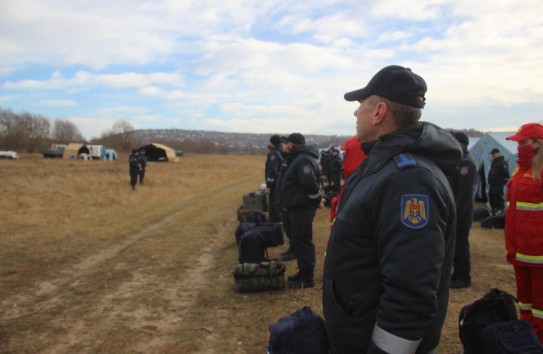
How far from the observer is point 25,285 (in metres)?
6.14

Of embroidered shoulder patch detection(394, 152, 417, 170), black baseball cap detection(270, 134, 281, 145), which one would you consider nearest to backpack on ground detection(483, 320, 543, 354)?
embroidered shoulder patch detection(394, 152, 417, 170)

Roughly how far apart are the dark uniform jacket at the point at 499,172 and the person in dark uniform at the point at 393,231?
10.8 metres

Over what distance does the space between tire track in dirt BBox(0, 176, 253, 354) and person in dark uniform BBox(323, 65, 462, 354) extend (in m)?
3.12

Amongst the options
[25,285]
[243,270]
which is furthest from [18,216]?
[243,270]

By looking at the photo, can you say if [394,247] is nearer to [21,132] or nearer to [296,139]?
[296,139]

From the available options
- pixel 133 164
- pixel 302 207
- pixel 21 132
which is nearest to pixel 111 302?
pixel 302 207

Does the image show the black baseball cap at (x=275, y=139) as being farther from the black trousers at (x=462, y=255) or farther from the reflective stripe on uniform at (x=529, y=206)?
the reflective stripe on uniform at (x=529, y=206)

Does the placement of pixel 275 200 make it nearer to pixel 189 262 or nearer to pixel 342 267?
pixel 189 262

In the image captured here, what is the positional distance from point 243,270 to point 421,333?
4154 mm

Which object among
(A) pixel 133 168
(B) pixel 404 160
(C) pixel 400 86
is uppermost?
(C) pixel 400 86

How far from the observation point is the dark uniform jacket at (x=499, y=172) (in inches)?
439

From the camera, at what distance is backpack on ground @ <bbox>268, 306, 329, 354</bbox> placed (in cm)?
287

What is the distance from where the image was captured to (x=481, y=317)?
3115 mm

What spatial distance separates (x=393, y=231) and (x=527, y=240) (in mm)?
2439
